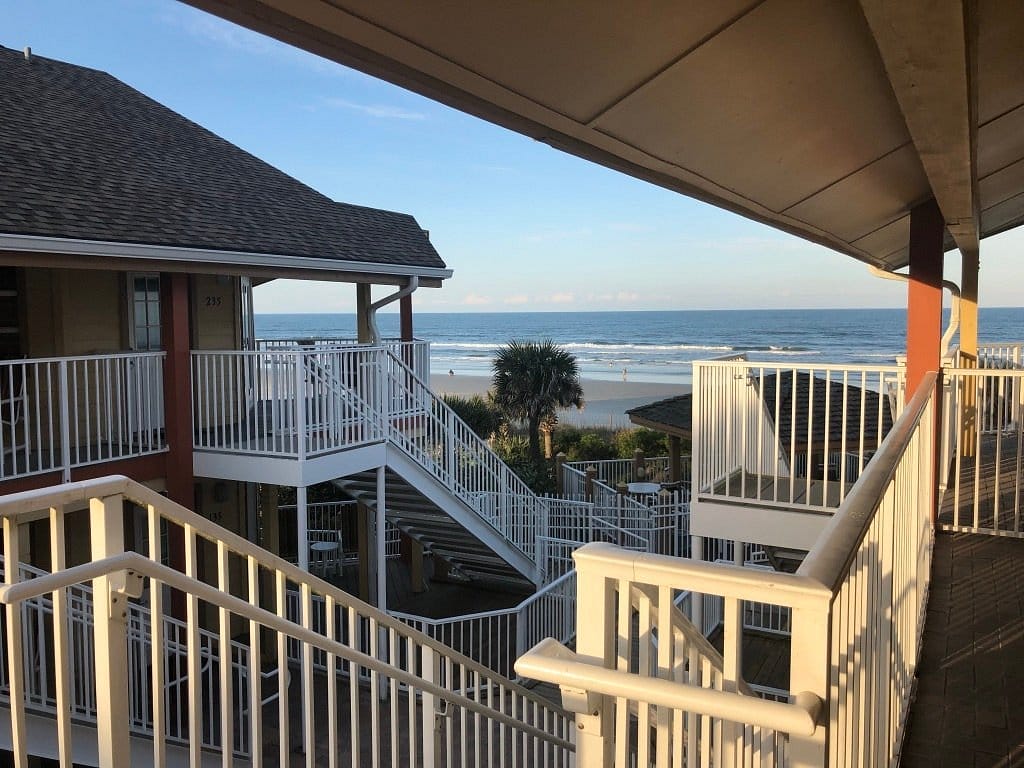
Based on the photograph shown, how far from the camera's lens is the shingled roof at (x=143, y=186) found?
8797 mm

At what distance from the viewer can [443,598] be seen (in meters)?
13.4

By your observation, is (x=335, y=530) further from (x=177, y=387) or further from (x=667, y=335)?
(x=667, y=335)

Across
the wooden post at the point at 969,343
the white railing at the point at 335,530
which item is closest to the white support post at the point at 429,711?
the wooden post at the point at 969,343

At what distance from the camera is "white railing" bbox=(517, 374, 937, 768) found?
137 centimetres

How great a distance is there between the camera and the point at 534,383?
977 inches

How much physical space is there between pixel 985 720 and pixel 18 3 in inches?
2383

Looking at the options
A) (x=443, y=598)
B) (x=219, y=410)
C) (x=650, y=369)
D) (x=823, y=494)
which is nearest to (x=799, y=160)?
(x=823, y=494)

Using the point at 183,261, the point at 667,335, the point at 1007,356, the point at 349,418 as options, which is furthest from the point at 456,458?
the point at 667,335

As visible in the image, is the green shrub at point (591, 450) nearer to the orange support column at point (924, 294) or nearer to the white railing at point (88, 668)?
the white railing at point (88, 668)

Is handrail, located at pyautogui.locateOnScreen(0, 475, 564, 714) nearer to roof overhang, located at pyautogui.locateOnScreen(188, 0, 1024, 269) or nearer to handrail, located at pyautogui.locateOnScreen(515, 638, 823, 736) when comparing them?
handrail, located at pyautogui.locateOnScreen(515, 638, 823, 736)

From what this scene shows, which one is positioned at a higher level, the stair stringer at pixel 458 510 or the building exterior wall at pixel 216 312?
the building exterior wall at pixel 216 312

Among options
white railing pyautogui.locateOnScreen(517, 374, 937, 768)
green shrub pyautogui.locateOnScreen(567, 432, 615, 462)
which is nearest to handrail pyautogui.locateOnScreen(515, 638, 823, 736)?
white railing pyautogui.locateOnScreen(517, 374, 937, 768)

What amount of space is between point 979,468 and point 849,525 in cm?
691

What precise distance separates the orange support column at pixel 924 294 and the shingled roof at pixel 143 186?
6990 millimetres
